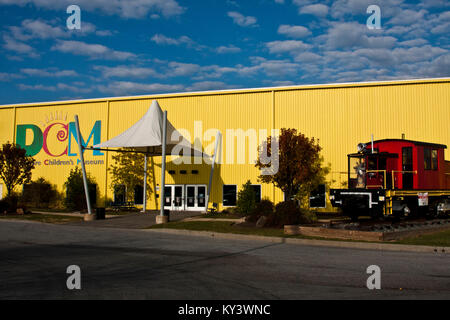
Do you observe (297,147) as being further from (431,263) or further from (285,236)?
(431,263)

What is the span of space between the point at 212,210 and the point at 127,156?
7.85 m

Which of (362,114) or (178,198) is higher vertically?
(362,114)

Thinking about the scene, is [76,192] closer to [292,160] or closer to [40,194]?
[40,194]

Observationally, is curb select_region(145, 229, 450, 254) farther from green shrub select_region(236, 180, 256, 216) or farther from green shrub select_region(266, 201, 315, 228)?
green shrub select_region(236, 180, 256, 216)

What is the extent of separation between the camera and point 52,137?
33.6 metres

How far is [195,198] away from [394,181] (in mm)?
14542

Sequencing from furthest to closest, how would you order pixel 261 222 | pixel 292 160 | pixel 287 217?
pixel 292 160 → pixel 261 222 → pixel 287 217

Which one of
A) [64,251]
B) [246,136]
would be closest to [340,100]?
[246,136]

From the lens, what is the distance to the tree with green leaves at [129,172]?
29812 mm

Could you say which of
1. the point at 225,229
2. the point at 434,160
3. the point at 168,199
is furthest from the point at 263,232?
the point at 168,199

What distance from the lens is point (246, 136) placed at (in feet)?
92.9

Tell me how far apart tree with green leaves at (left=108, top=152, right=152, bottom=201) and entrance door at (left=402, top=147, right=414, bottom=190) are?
17557 mm

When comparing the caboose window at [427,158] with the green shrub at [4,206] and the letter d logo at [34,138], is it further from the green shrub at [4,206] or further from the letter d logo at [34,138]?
the letter d logo at [34,138]

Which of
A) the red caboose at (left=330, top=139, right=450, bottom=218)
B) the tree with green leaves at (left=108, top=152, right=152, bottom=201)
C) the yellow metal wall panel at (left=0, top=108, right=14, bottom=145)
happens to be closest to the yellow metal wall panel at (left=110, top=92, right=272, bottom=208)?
the tree with green leaves at (left=108, top=152, right=152, bottom=201)
